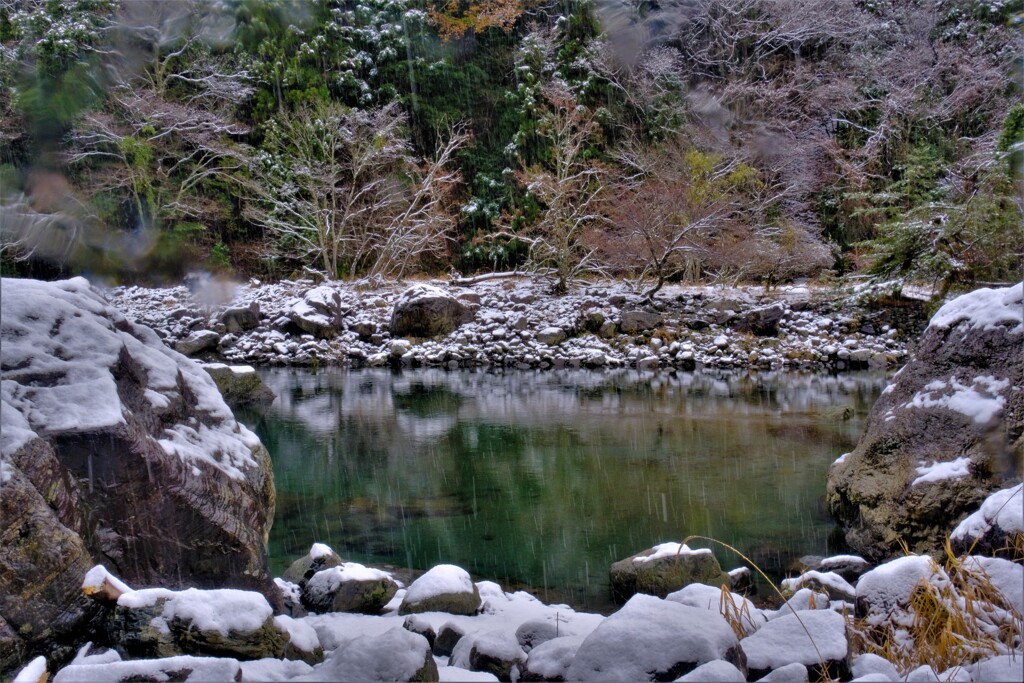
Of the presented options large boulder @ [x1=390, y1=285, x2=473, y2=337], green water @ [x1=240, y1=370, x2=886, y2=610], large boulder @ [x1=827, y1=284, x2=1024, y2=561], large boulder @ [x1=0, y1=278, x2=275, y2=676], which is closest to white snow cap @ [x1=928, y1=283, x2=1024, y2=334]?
large boulder @ [x1=827, y1=284, x2=1024, y2=561]

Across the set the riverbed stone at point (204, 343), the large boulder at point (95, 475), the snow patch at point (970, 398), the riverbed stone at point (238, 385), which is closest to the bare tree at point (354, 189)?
the riverbed stone at point (204, 343)

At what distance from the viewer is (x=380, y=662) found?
3.50 feet

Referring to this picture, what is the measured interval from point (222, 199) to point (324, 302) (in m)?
5.06

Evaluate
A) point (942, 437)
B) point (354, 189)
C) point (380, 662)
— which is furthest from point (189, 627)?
point (354, 189)

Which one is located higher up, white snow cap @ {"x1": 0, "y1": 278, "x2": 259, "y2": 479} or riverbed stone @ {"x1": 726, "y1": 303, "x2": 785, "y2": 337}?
white snow cap @ {"x1": 0, "y1": 278, "x2": 259, "y2": 479}

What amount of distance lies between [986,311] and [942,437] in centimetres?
54

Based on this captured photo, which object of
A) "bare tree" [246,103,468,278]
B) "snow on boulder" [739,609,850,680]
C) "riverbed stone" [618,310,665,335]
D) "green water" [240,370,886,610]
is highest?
"bare tree" [246,103,468,278]

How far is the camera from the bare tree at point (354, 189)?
16.7 feet

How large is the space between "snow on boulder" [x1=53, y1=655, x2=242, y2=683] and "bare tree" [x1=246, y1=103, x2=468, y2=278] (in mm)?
3729

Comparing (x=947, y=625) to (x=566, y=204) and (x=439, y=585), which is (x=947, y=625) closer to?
(x=439, y=585)

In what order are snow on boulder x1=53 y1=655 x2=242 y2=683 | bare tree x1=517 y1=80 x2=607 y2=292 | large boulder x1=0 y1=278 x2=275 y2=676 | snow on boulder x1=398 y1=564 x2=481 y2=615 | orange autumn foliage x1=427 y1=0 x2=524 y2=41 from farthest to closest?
bare tree x1=517 y1=80 x2=607 y2=292 < orange autumn foliage x1=427 y1=0 x2=524 y2=41 < snow on boulder x1=398 y1=564 x2=481 y2=615 < large boulder x1=0 y1=278 x2=275 y2=676 < snow on boulder x1=53 y1=655 x2=242 y2=683

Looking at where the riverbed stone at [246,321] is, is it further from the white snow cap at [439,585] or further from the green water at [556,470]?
the white snow cap at [439,585]

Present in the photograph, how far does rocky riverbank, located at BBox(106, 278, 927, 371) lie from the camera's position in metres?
7.28

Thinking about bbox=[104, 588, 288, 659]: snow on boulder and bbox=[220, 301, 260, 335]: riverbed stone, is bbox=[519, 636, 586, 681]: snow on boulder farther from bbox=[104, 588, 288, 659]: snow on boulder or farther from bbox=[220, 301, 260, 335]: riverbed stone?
bbox=[220, 301, 260, 335]: riverbed stone
